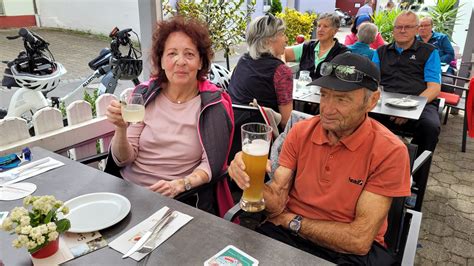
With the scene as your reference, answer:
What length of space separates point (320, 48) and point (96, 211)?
375 centimetres

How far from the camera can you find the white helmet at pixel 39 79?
8.35 ft

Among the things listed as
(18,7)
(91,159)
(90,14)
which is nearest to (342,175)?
(91,159)

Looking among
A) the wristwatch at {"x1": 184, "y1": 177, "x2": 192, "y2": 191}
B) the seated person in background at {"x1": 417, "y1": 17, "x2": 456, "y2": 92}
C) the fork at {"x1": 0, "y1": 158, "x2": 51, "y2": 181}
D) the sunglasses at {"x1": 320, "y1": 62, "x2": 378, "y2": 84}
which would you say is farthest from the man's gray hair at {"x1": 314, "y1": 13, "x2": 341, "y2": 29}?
the fork at {"x1": 0, "y1": 158, "x2": 51, "y2": 181}

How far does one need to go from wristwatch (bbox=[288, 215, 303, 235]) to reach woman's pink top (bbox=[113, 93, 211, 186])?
0.62m

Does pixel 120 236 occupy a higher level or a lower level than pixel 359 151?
lower

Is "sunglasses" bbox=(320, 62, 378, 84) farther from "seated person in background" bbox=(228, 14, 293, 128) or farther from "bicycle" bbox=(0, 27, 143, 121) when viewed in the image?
"bicycle" bbox=(0, 27, 143, 121)

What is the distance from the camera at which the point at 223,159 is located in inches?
82.7

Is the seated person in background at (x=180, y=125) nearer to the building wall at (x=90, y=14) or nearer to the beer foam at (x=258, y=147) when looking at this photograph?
the beer foam at (x=258, y=147)

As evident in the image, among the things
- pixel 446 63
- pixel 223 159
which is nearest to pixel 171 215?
pixel 223 159

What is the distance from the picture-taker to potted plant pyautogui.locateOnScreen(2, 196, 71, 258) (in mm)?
1036

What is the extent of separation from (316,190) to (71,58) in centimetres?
322

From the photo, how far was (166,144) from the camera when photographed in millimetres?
2098

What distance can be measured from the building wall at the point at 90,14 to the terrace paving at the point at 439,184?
0.13 meters

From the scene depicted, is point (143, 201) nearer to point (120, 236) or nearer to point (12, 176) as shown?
point (120, 236)
